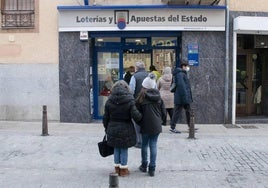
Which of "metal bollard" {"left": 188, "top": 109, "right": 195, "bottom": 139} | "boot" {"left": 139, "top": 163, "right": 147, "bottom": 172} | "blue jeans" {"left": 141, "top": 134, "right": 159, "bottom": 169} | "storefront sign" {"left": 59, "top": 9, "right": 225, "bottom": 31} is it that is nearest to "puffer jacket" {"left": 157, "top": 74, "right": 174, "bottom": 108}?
"metal bollard" {"left": 188, "top": 109, "right": 195, "bottom": 139}

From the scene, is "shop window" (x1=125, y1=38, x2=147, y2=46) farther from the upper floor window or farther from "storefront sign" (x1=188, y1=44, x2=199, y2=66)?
the upper floor window

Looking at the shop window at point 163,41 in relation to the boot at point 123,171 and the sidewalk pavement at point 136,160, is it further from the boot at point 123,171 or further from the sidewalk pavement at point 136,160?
the boot at point 123,171

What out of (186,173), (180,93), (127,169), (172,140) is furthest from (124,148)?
(180,93)

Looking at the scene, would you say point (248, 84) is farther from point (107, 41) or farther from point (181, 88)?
point (107, 41)

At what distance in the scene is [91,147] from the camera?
356 inches

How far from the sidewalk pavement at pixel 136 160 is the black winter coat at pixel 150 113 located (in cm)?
85

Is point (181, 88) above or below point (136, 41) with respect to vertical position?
below

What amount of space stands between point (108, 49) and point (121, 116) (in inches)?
246

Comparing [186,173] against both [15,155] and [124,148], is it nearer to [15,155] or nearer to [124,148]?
[124,148]

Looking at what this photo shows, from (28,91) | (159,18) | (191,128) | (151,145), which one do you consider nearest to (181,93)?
(191,128)

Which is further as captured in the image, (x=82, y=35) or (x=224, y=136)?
(x=82, y=35)

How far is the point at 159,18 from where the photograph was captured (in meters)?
11.9

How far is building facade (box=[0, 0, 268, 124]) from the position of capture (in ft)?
39.1

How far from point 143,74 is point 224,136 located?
9.77 ft
